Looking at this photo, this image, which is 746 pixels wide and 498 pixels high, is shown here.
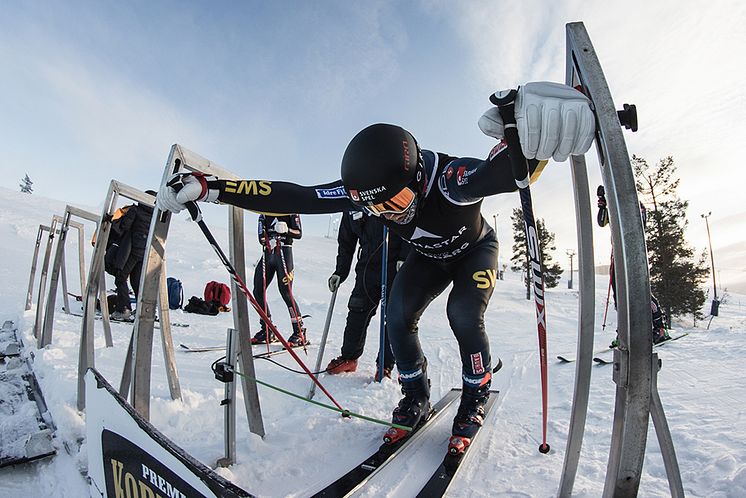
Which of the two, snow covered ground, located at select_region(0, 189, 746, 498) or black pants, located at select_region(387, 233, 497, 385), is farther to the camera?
black pants, located at select_region(387, 233, 497, 385)

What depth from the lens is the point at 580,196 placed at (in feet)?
5.27

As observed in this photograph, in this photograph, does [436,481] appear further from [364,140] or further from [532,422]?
[364,140]

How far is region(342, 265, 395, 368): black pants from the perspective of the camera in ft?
14.3

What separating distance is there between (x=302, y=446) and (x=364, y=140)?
1.90 m

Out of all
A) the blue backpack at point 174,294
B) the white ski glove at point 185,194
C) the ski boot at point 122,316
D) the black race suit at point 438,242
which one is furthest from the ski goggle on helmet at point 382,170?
the blue backpack at point 174,294

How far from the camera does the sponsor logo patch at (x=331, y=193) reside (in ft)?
7.95

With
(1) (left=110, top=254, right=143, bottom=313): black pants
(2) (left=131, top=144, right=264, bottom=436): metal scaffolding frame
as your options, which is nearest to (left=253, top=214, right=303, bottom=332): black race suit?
(1) (left=110, top=254, right=143, bottom=313): black pants

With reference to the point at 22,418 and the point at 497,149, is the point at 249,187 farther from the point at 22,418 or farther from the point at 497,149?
the point at 22,418

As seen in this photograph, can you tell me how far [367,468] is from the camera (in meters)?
2.14

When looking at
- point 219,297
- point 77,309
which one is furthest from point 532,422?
point 77,309

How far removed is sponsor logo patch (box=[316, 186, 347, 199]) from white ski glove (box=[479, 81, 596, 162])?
4.53 feet

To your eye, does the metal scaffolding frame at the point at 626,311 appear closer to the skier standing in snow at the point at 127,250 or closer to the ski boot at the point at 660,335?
the ski boot at the point at 660,335

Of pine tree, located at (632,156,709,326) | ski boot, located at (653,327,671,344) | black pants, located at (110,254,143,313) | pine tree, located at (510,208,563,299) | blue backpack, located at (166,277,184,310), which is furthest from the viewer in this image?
pine tree, located at (510,208,563,299)

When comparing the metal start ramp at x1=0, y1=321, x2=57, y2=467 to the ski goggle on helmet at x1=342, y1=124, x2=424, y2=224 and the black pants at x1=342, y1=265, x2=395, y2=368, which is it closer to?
the ski goggle on helmet at x1=342, y1=124, x2=424, y2=224
